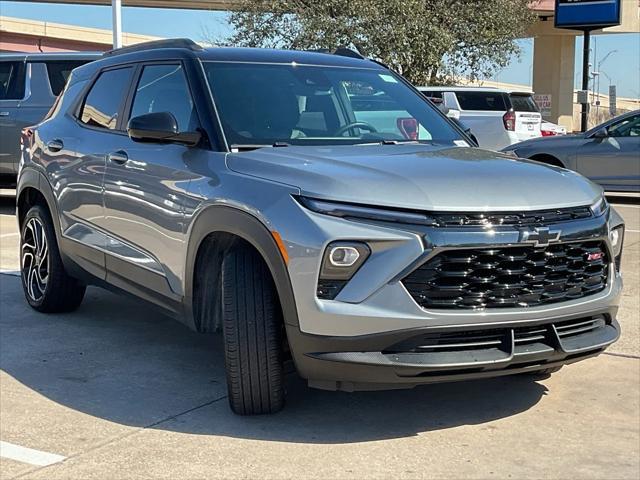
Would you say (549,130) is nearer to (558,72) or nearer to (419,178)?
(419,178)

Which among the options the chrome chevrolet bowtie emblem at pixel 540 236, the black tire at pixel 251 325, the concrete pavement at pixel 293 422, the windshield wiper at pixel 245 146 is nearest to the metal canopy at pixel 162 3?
the concrete pavement at pixel 293 422

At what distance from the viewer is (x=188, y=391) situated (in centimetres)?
465

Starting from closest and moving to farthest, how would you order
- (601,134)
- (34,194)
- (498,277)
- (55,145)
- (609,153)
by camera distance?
(498,277), (55,145), (34,194), (609,153), (601,134)

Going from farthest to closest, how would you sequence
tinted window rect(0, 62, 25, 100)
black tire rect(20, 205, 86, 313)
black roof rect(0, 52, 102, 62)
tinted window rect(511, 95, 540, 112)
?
tinted window rect(511, 95, 540, 112) → tinted window rect(0, 62, 25, 100) → black roof rect(0, 52, 102, 62) → black tire rect(20, 205, 86, 313)

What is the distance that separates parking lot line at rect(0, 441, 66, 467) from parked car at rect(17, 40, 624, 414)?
2.77 feet

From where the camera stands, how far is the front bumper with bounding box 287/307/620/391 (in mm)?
3627

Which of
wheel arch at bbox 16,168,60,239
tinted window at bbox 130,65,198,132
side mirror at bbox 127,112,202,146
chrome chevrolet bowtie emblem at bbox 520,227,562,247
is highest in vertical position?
tinted window at bbox 130,65,198,132

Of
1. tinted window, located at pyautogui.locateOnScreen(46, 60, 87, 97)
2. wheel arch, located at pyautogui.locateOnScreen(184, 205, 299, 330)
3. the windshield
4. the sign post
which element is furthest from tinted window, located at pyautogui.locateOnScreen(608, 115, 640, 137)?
the sign post

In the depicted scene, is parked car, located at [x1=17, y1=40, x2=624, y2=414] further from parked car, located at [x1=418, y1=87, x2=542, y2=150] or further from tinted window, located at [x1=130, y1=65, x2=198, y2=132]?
parked car, located at [x1=418, y1=87, x2=542, y2=150]

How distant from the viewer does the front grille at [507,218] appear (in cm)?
361

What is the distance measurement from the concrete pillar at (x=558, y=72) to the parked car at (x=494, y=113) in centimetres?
2106

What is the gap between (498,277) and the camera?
145 inches

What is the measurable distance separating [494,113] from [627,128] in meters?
4.29

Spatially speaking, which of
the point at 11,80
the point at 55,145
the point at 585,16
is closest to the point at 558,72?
the point at 585,16
